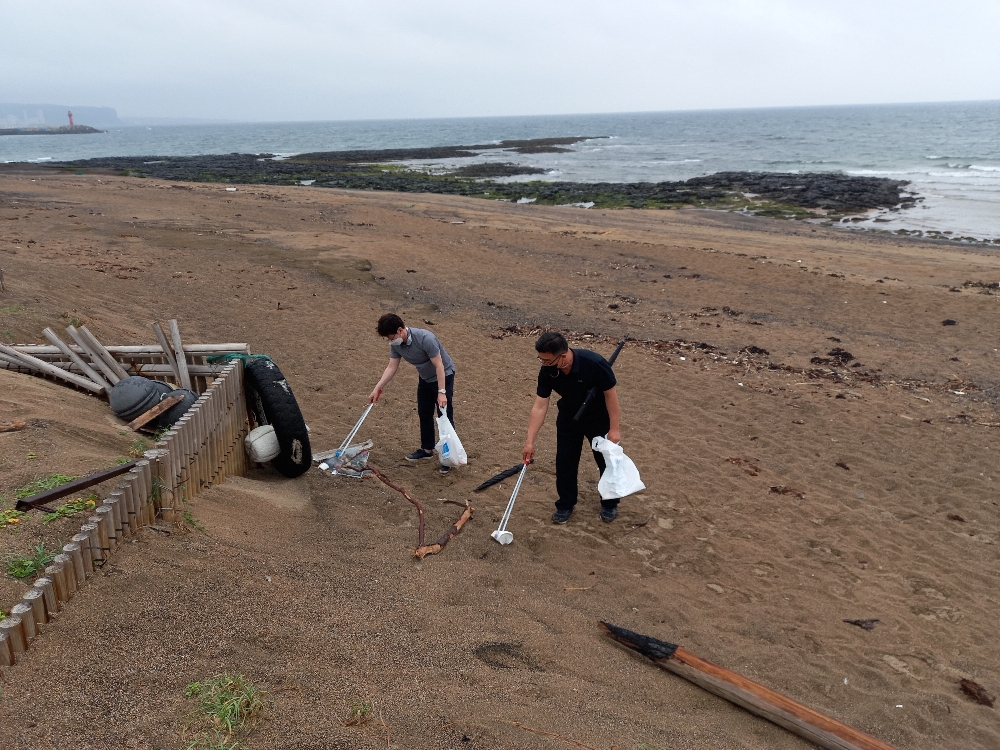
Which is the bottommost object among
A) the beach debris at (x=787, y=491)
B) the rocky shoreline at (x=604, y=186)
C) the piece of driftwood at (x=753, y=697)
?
the beach debris at (x=787, y=491)

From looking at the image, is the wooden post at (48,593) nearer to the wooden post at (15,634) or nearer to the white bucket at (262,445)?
the wooden post at (15,634)

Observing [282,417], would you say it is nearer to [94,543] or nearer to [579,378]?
[94,543]

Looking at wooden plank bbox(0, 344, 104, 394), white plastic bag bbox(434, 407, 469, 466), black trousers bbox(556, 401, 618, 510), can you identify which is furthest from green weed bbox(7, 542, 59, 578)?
black trousers bbox(556, 401, 618, 510)

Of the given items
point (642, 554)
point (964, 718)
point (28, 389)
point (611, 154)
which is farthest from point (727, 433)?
point (611, 154)

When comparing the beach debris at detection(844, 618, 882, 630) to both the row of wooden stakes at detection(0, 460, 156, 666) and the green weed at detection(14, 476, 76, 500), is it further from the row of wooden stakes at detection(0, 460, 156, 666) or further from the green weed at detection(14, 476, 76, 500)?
the green weed at detection(14, 476, 76, 500)

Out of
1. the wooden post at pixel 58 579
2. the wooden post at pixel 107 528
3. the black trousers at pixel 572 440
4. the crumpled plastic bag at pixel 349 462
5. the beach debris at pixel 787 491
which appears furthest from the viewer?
the beach debris at pixel 787 491

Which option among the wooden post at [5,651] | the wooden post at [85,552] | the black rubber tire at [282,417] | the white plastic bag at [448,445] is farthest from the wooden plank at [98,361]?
the wooden post at [5,651]

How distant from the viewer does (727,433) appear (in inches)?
301

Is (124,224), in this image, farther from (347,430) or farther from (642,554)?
(642,554)

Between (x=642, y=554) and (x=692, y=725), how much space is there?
6.20 ft

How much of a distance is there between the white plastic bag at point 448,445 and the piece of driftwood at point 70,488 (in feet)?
8.26

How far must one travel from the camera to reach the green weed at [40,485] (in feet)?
13.3

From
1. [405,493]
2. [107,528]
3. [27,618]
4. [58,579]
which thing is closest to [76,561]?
[58,579]

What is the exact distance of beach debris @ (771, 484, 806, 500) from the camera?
634cm
